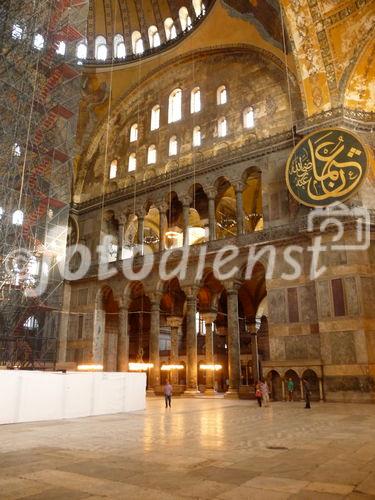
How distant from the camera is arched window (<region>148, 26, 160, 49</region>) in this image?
898 inches

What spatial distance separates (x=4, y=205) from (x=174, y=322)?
9.28 m

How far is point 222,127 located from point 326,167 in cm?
629

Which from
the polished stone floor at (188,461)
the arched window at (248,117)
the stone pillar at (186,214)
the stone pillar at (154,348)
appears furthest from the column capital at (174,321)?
the polished stone floor at (188,461)

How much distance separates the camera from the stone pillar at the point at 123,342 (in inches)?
738

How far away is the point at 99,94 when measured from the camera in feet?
74.8

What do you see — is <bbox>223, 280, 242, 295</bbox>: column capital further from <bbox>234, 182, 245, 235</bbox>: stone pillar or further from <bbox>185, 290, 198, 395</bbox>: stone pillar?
<bbox>234, 182, 245, 235</bbox>: stone pillar

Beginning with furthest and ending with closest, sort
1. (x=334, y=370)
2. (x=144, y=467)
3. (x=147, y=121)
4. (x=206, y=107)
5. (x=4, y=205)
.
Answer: (x=147, y=121)
(x=206, y=107)
(x=4, y=205)
(x=334, y=370)
(x=144, y=467)

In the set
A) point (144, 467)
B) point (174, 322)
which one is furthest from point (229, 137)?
point (144, 467)

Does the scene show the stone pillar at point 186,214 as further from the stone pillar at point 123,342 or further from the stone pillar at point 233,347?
the stone pillar at point 123,342

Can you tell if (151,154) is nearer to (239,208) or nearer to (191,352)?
(239,208)

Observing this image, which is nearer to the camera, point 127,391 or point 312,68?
point 127,391

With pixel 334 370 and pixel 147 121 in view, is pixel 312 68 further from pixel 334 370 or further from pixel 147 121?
pixel 334 370

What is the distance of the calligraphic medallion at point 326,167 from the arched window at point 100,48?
13549mm

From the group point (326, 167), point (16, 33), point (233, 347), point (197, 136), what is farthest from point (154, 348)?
point (16, 33)
